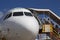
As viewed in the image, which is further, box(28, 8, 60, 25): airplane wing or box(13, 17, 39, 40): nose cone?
box(28, 8, 60, 25): airplane wing

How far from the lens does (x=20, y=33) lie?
12938 millimetres

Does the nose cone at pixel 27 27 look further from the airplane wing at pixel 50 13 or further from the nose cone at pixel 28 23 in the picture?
the airplane wing at pixel 50 13

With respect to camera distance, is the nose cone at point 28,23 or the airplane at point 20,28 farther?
the nose cone at point 28,23

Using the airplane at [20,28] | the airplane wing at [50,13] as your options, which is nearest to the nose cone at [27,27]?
the airplane at [20,28]

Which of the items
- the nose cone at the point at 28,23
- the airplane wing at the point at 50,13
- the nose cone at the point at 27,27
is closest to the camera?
the nose cone at the point at 27,27

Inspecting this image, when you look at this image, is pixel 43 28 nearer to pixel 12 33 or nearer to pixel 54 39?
pixel 54 39

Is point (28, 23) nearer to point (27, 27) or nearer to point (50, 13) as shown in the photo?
point (27, 27)

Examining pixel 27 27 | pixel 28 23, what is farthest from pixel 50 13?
pixel 27 27

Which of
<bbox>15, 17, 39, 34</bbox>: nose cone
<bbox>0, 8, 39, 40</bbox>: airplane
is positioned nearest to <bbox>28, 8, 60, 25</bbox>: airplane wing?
<bbox>0, 8, 39, 40</bbox>: airplane

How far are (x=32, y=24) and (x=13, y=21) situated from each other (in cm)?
142

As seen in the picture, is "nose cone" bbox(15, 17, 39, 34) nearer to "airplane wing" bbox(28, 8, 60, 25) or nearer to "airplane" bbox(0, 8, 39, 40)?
"airplane" bbox(0, 8, 39, 40)

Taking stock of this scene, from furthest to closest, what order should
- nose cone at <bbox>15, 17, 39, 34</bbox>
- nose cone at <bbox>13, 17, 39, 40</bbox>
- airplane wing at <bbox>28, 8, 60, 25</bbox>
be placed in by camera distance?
airplane wing at <bbox>28, 8, 60, 25</bbox>, nose cone at <bbox>15, 17, 39, 34</bbox>, nose cone at <bbox>13, 17, 39, 40</bbox>

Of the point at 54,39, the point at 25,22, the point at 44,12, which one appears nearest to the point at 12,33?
the point at 25,22

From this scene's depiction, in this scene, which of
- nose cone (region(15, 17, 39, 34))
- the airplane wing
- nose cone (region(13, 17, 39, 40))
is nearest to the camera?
nose cone (region(13, 17, 39, 40))
